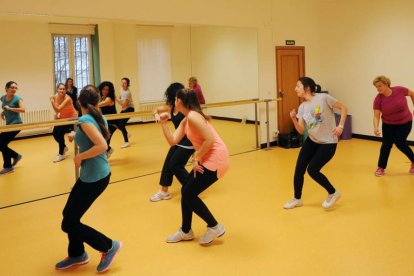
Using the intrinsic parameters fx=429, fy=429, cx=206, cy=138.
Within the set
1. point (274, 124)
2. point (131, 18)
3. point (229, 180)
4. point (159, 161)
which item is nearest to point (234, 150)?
point (274, 124)

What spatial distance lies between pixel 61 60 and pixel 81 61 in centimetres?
29

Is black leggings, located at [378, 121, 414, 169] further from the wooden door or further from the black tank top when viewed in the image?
the black tank top

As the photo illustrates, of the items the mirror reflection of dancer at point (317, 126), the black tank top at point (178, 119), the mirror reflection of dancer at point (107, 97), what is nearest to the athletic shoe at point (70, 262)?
the black tank top at point (178, 119)

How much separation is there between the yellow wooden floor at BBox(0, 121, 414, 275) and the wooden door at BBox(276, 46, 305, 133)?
5.45 feet

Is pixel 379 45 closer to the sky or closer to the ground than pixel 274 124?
closer to the sky

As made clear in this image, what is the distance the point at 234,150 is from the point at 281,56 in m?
2.06

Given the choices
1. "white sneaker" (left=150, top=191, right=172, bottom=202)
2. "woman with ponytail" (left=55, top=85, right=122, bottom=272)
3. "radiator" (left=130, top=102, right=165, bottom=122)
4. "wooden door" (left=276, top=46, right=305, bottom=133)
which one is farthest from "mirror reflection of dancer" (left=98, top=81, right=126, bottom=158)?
"woman with ponytail" (left=55, top=85, right=122, bottom=272)

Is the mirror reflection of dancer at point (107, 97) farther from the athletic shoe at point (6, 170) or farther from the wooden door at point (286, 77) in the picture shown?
the wooden door at point (286, 77)

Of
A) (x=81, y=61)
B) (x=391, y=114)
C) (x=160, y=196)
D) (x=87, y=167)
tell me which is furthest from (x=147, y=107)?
(x=87, y=167)

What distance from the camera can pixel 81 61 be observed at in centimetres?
641

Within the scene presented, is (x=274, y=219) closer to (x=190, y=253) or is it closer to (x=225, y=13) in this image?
(x=190, y=253)

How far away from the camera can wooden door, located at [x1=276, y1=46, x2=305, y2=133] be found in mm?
8305

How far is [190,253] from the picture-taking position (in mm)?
3531

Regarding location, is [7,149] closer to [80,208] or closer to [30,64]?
[30,64]
